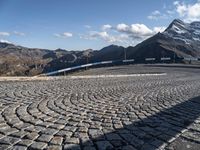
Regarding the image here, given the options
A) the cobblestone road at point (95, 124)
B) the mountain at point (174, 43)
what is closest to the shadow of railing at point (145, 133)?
the cobblestone road at point (95, 124)

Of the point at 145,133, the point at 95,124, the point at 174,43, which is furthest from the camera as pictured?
the point at 174,43

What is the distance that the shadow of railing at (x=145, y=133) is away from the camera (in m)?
4.93

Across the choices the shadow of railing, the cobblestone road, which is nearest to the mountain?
the cobblestone road

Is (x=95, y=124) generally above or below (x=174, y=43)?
below

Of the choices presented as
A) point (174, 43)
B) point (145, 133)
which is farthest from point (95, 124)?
point (174, 43)

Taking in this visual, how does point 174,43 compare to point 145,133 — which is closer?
point 145,133

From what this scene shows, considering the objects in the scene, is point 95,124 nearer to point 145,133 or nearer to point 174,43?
point 145,133

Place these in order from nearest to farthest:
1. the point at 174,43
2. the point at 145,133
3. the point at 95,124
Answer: the point at 145,133 → the point at 95,124 → the point at 174,43

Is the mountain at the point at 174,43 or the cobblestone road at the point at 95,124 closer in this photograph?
the cobblestone road at the point at 95,124

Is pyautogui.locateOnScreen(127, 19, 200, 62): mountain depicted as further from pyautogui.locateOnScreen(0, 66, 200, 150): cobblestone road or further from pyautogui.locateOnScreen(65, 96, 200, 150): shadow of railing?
pyautogui.locateOnScreen(65, 96, 200, 150): shadow of railing

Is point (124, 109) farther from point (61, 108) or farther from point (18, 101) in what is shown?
point (18, 101)

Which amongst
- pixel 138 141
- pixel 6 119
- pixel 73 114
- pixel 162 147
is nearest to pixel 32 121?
pixel 6 119

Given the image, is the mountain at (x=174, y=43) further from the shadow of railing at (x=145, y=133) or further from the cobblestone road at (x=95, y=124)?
the shadow of railing at (x=145, y=133)

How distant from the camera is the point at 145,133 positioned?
224 inches
